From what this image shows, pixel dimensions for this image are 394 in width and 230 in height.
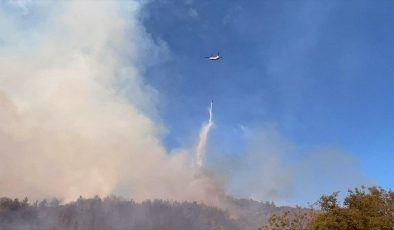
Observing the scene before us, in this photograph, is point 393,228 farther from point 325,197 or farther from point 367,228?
point 325,197

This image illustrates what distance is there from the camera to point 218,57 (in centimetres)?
10531

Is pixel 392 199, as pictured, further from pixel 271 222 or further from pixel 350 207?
pixel 271 222

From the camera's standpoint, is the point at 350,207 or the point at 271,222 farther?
the point at 271,222

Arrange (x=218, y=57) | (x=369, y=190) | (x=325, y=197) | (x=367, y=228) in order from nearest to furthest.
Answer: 1. (x=367, y=228)
2. (x=325, y=197)
3. (x=369, y=190)
4. (x=218, y=57)

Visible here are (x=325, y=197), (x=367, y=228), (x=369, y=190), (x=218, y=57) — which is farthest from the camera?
(x=218, y=57)

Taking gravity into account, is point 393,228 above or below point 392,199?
below

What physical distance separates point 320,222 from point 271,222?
14.5m

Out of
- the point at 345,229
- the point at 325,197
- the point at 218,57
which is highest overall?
the point at 218,57

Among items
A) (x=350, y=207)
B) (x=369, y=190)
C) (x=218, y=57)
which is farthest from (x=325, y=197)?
(x=218, y=57)

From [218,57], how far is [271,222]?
4054cm

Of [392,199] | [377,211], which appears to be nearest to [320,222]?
[377,211]

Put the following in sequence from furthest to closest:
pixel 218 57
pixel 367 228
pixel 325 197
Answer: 1. pixel 218 57
2. pixel 325 197
3. pixel 367 228

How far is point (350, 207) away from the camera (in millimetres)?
77375

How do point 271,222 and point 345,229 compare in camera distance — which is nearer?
point 345,229
